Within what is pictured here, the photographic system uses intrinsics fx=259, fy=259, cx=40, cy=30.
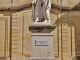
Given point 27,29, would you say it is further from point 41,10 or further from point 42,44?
point 42,44

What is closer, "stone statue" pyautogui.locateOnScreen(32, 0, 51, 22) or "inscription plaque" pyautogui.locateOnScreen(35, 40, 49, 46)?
"inscription plaque" pyautogui.locateOnScreen(35, 40, 49, 46)

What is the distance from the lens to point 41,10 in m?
9.59

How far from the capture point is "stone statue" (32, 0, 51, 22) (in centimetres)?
948

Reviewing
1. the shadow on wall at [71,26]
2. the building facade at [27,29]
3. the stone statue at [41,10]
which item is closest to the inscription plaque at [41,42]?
the stone statue at [41,10]

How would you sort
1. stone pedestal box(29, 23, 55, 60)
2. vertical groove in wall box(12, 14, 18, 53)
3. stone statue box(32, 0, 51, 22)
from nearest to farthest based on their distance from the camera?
stone pedestal box(29, 23, 55, 60) → stone statue box(32, 0, 51, 22) → vertical groove in wall box(12, 14, 18, 53)

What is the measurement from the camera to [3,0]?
1689 centimetres

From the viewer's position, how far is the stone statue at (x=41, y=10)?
948 centimetres

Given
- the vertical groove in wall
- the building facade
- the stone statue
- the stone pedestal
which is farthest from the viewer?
the vertical groove in wall

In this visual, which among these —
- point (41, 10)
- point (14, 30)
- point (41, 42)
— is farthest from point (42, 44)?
point (14, 30)

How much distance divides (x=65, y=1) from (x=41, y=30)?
7.96 meters

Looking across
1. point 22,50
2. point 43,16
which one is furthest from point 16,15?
point 43,16

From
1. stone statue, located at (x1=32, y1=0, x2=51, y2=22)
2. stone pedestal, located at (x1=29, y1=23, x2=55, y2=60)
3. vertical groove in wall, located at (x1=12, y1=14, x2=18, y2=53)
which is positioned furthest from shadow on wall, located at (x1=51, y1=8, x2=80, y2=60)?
stone pedestal, located at (x1=29, y1=23, x2=55, y2=60)

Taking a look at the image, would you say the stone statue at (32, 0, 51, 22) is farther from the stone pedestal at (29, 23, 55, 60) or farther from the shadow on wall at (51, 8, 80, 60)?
the shadow on wall at (51, 8, 80, 60)

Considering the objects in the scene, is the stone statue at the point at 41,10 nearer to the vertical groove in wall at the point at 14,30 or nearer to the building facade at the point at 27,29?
the building facade at the point at 27,29
